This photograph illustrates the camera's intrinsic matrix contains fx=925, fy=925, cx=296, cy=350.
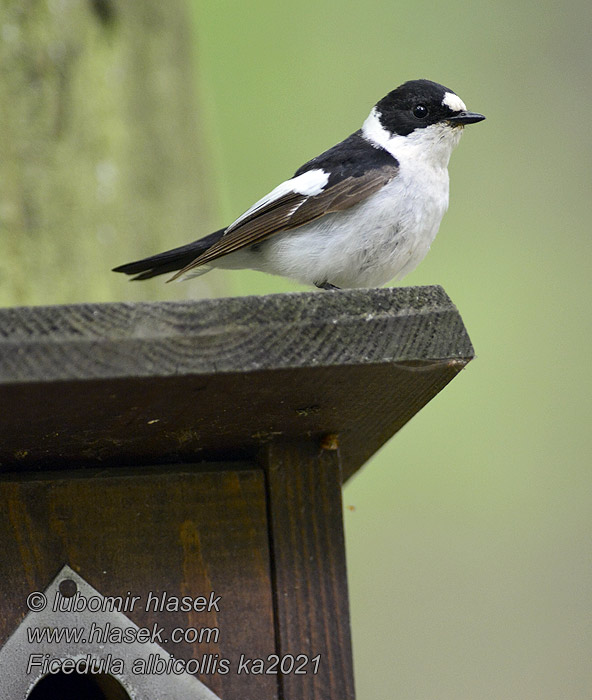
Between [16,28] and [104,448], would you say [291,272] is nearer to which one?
[104,448]

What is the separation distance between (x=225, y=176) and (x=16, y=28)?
8.09 ft

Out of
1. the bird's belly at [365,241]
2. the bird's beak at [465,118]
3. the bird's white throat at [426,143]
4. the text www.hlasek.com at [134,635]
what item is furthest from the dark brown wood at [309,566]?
the bird's beak at [465,118]

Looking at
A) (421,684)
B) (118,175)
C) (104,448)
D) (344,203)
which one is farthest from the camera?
(421,684)

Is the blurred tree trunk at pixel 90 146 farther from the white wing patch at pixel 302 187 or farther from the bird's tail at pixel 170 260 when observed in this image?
the white wing patch at pixel 302 187

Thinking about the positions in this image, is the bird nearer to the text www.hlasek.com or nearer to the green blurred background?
the text www.hlasek.com

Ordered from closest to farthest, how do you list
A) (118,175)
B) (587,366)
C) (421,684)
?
(118,175) → (421,684) → (587,366)

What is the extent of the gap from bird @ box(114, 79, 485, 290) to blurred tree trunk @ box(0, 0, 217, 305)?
51 centimetres

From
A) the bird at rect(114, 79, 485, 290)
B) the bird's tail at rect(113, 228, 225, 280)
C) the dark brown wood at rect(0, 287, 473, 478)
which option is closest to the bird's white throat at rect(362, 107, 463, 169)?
the bird at rect(114, 79, 485, 290)

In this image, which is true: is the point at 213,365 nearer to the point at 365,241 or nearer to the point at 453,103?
the point at 365,241

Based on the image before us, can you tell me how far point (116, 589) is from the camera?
1722mm

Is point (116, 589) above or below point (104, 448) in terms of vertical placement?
below

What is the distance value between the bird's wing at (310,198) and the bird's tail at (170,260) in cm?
17

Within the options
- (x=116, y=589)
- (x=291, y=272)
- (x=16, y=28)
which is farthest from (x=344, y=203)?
(x=16, y=28)

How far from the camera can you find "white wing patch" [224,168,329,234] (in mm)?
2281
